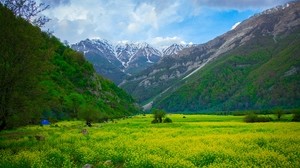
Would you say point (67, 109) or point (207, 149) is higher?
point (67, 109)

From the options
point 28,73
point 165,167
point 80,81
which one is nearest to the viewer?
point 165,167

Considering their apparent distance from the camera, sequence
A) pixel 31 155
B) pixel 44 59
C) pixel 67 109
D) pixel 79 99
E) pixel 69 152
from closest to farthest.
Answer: pixel 31 155, pixel 69 152, pixel 44 59, pixel 67 109, pixel 79 99

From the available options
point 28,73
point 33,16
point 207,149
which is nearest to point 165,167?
point 207,149

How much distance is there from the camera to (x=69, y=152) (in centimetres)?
3284

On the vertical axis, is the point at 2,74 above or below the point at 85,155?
above

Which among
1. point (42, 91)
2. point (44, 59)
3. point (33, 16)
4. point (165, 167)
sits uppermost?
point (33, 16)

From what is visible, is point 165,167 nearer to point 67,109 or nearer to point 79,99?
point 67,109

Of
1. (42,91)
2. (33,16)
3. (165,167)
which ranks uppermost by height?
(33,16)

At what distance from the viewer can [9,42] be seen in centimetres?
3484

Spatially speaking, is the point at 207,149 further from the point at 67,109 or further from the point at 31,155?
the point at 67,109

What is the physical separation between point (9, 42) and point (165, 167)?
66.9 ft

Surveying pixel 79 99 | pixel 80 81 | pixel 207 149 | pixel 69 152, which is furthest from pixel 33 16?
pixel 80 81

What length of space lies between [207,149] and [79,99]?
114 m

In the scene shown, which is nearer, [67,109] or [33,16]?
[33,16]
